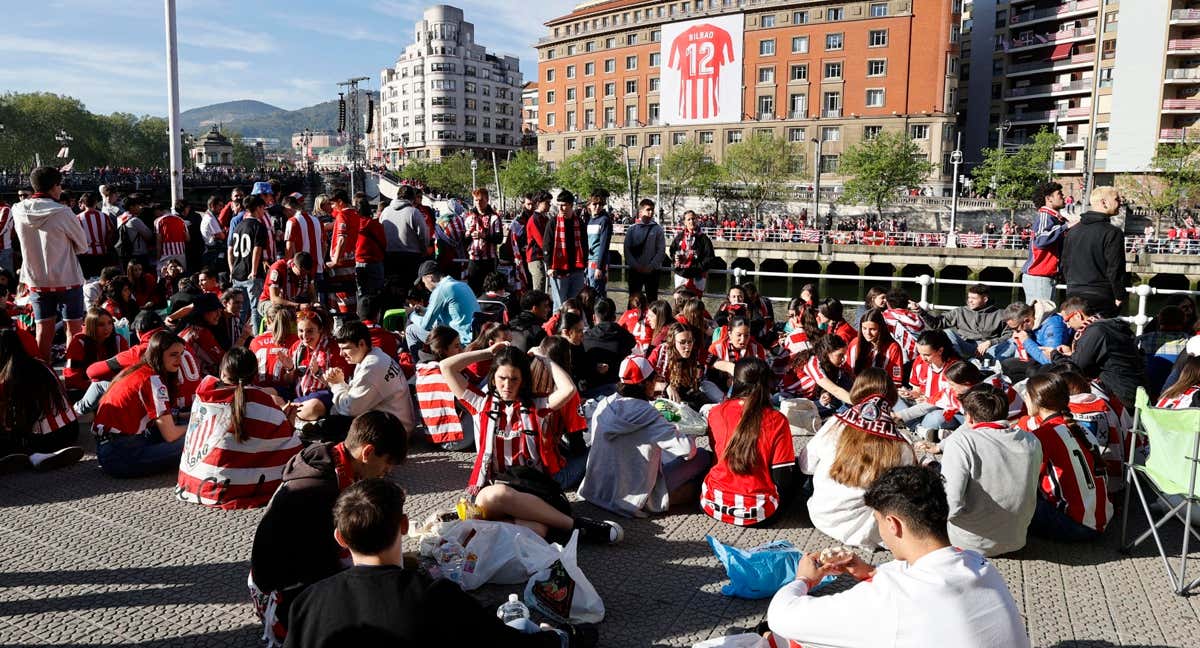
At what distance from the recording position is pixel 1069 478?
461 cm

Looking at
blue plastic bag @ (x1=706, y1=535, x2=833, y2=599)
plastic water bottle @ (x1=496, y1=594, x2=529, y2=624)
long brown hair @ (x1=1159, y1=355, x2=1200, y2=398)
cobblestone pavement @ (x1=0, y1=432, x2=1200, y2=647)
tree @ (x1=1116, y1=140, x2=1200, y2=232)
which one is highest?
tree @ (x1=1116, y1=140, x2=1200, y2=232)

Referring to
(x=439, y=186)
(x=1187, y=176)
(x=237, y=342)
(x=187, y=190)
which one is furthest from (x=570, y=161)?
(x=237, y=342)

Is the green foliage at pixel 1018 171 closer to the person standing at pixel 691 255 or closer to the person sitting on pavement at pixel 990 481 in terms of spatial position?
the person standing at pixel 691 255

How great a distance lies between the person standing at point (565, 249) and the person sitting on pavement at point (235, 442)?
5.65 metres

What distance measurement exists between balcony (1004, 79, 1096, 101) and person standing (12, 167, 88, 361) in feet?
215

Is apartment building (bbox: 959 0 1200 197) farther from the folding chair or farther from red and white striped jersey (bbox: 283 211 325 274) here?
the folding chair

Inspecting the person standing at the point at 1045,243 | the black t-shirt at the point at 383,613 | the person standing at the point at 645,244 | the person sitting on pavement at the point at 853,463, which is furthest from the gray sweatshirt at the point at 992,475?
the person standing at the point at 645,244

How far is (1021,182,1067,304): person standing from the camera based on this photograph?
862cm

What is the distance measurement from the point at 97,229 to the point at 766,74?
202 ft

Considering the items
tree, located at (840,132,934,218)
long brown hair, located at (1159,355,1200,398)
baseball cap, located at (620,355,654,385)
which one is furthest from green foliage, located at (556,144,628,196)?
long brown hair, located at (1159,355,1200,398)

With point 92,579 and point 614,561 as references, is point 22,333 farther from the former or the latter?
point 614,561

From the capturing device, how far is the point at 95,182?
44750 millimetres

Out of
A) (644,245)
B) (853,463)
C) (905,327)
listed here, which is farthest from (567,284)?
(853,463)

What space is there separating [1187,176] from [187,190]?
190 feet
